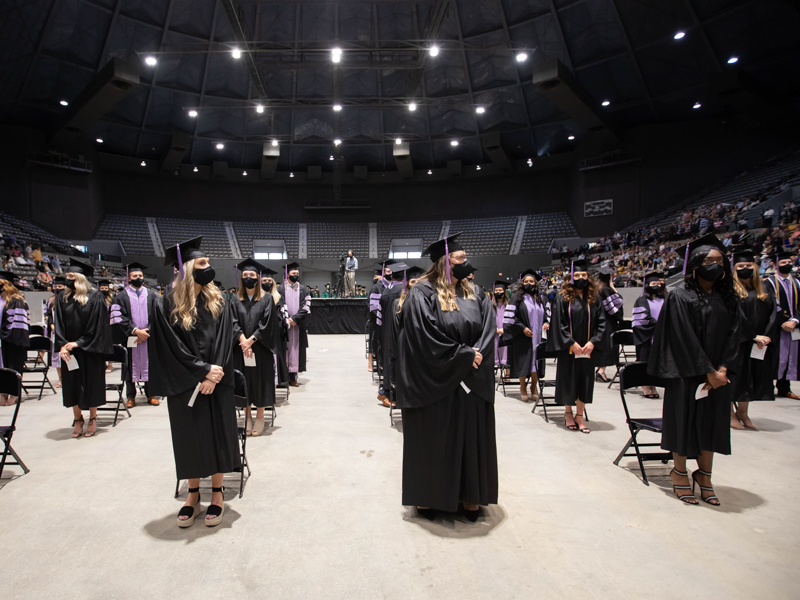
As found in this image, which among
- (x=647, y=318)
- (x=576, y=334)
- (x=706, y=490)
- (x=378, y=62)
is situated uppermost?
(x=378, y=62)

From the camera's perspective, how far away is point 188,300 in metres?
3.17

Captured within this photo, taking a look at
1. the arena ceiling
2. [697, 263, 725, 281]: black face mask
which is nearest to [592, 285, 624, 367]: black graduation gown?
[697, 263, 725, 281]: black face mask

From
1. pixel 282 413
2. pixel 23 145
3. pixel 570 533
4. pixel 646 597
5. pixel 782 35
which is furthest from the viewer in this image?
pixel 23 145

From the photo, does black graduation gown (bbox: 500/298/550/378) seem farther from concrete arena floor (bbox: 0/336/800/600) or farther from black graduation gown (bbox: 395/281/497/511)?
black graduation gown (bbox: 395/281/497/511)

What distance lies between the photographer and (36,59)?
18.5 m

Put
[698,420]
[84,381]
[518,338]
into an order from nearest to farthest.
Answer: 1. [698,420]
2. [84,381]
3. [518,338]

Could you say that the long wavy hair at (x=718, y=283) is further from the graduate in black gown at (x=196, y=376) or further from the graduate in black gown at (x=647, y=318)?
the graduate in black gown at (x=647, y=318)

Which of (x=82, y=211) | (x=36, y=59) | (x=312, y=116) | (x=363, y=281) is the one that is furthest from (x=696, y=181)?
(x=82, y=211)

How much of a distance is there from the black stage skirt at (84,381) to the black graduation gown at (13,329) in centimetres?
225

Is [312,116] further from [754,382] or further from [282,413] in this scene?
[754,382]

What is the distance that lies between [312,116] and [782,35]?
22.1 meters

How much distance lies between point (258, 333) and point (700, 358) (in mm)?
4312

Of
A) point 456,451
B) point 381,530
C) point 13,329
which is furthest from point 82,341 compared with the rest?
point 456,451

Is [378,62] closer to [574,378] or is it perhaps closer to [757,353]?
[574,378]
